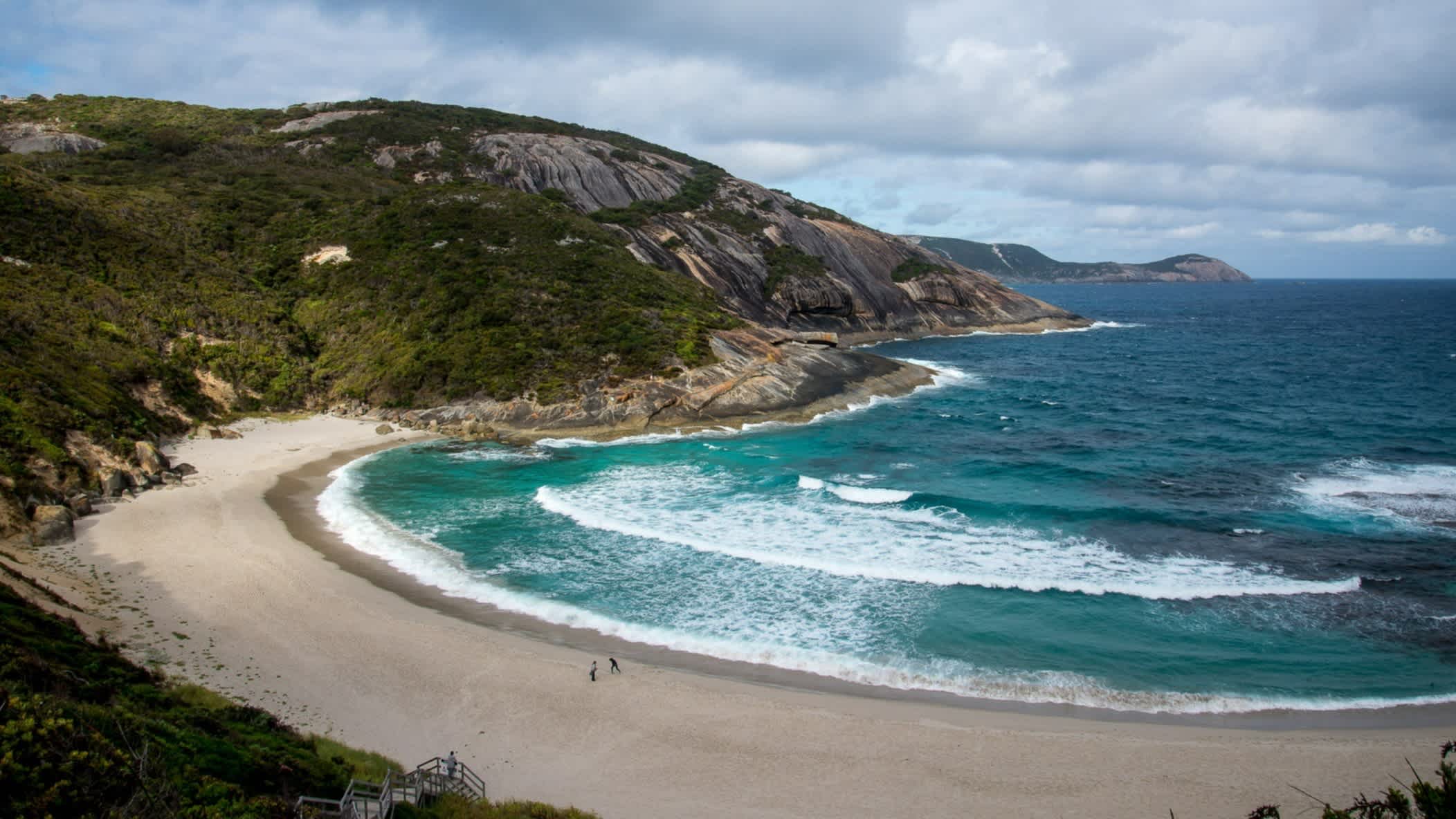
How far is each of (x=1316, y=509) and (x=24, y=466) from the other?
4855 centimetres

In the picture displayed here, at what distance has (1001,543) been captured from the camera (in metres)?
29.0

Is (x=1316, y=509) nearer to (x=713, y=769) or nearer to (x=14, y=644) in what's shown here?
(x=713, y=769)

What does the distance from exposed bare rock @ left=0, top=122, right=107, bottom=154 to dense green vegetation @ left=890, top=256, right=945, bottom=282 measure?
283 ft

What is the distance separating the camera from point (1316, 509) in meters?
32.5

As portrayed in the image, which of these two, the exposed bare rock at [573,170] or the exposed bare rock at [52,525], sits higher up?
the exposed bare rock at [573,170]

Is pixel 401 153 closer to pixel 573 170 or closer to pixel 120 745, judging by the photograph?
pixel 573 170

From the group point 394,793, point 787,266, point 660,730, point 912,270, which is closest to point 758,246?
point 787,266

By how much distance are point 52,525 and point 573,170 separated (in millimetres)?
73905

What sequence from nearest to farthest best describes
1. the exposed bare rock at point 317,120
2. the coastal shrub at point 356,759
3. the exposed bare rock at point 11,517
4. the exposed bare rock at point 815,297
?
the coastal shrub at point 356,759, the exposed bare rock at point 11,517, the exposed bare rock at point 815,297, the exposed bare rock at point 317,120

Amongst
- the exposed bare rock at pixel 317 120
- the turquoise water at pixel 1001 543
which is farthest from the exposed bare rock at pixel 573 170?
the turquoise water at pixel 1001 543

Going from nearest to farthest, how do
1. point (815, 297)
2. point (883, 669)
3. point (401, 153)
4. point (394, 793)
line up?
point (394, 793) < point (883, 669) < point (401, 153) < point (815, 297)

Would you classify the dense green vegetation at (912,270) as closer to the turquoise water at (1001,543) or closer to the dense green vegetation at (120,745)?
the turquoise water at (1001,543)

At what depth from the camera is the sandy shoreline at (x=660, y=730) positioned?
1562 cm

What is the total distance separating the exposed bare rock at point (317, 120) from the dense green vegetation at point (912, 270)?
68.3m
